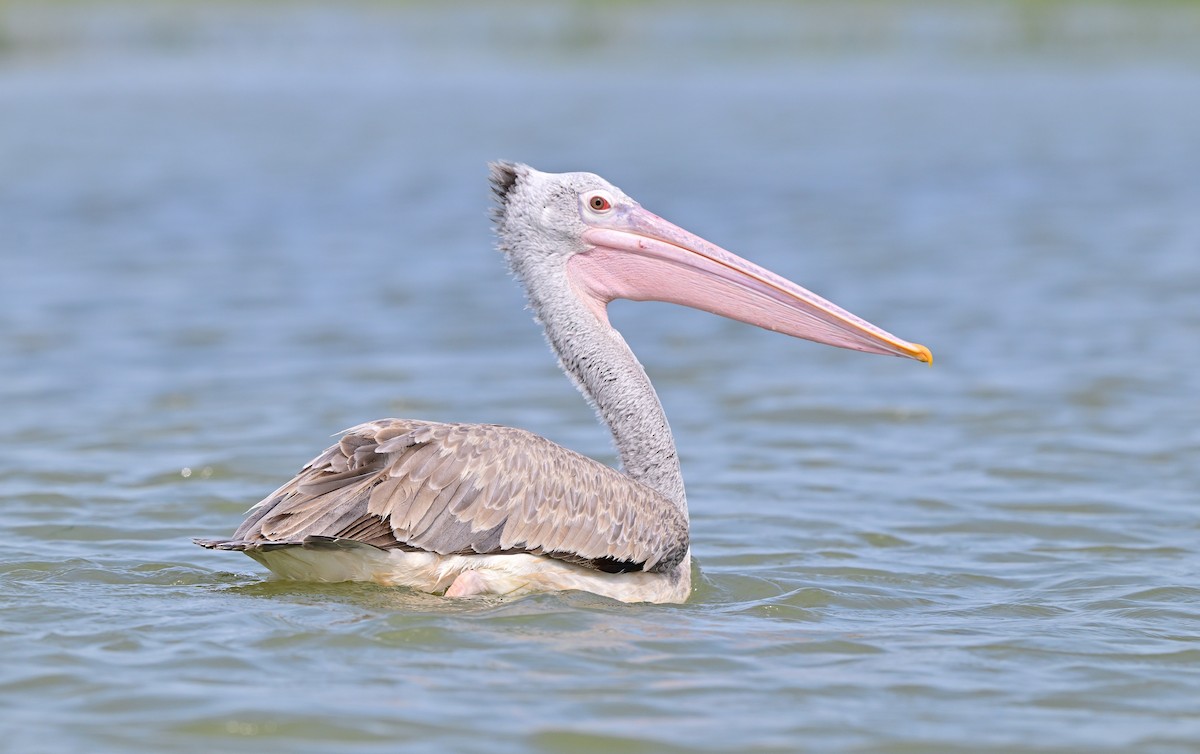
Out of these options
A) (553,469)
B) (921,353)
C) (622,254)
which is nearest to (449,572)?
(553,469)

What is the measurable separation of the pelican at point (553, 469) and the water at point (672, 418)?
141 mm

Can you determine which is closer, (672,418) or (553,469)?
(553,469)

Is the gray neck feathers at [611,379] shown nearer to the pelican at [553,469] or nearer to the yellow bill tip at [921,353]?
the pelican at [553,469]

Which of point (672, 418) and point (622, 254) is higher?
point (622, 254)

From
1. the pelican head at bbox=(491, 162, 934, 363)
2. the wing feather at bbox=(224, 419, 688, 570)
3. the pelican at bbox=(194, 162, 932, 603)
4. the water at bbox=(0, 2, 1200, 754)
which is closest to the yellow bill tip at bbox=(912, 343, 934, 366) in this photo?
the pelican at bbox=(194, 162, 932, 603)

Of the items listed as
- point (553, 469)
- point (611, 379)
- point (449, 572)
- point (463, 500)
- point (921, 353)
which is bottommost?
point (449, 572)

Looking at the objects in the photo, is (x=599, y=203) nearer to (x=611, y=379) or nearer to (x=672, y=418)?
(x=611, y=379)

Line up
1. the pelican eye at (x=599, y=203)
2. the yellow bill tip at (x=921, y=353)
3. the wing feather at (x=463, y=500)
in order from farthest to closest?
the pelican eye at (x=599, y=203)
the yellow bill tip at (x=921, y=353)
the wing feather at (x=463, y=500)

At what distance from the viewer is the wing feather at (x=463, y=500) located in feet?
17.4

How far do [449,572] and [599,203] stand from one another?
153 centimetres

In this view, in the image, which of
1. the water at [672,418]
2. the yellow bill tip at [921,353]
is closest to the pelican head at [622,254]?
the yellow bill tip at [921,353]

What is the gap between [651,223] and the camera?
6195 millimetres

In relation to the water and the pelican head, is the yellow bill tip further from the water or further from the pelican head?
the water

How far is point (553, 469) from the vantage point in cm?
553
